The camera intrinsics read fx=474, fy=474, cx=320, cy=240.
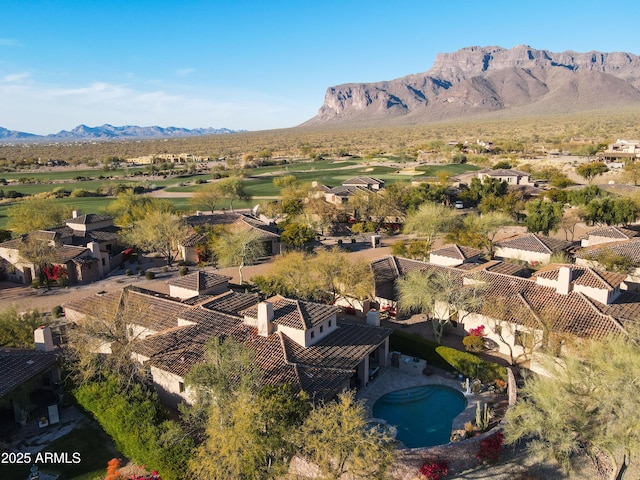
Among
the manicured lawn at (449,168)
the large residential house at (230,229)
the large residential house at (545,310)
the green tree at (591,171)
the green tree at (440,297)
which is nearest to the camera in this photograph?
the large residential house at (545,310)

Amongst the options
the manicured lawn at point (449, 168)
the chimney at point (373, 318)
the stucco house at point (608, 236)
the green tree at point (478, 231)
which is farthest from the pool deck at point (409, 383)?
the manicured lawn at point (449, 168)

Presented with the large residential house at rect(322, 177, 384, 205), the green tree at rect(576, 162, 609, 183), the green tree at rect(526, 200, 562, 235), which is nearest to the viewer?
the green tree at rect(526, 200, 562, 235)

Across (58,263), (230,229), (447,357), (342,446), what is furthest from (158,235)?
(342,446)

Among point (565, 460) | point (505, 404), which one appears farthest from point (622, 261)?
point (565, 460)

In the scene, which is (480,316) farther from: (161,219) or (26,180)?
(26,180)

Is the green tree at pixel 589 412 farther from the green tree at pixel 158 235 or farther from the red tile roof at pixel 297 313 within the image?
the green tree at pixel 158 235

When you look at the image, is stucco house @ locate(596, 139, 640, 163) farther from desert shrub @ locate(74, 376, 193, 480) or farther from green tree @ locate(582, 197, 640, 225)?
desert shrub @ locate(74, 376, 193, 480)

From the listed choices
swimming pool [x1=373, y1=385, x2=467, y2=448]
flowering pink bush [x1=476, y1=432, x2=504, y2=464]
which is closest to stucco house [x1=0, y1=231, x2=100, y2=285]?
swimming pool [x1=373, y1=385, x2=467, y2=448]
